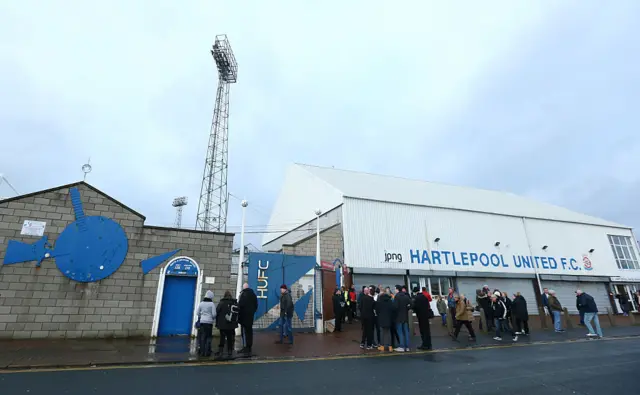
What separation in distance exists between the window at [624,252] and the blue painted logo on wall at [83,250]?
37.7 m

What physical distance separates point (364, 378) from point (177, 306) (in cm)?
796

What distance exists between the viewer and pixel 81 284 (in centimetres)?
1067

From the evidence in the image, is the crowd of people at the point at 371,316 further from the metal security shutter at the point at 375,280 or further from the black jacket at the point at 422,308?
the metal security shutter at the point at 375,280

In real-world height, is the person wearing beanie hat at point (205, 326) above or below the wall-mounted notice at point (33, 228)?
below

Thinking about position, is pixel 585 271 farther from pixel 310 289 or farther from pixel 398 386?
pixel 398 386

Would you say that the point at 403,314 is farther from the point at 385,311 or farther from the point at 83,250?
the point at 83,250

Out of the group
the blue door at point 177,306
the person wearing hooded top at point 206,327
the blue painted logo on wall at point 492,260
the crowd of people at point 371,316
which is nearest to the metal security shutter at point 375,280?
the blue painted logo on wall at point 492,260

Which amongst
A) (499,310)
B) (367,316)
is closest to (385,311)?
(367,316)

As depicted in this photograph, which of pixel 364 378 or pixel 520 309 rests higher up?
pixel 520 309

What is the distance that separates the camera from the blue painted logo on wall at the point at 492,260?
22153 millimetres

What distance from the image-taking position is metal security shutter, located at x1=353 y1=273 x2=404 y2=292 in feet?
64.5

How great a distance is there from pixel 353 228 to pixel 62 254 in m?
14.1

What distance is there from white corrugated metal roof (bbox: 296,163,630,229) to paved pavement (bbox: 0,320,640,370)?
11.7 metres

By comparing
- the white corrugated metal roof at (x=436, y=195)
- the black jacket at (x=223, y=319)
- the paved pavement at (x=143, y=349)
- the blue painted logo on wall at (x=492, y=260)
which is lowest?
the paved pavement at (x=143, y=349)
